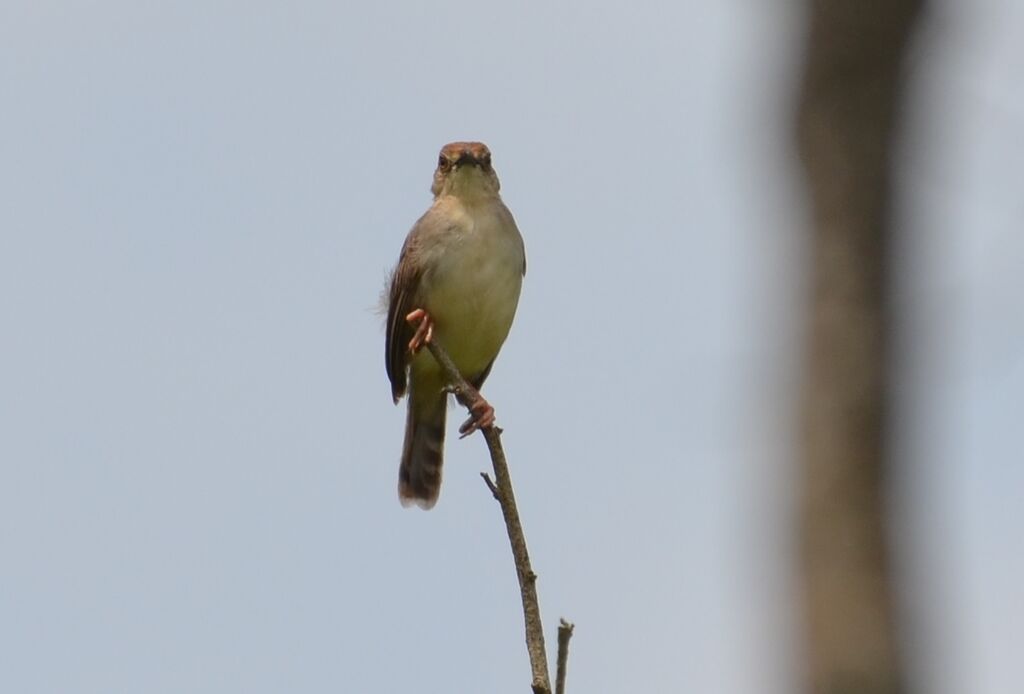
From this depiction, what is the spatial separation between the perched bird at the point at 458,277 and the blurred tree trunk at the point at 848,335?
538cm

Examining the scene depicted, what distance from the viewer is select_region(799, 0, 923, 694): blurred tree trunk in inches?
104

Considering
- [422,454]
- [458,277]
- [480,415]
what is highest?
[458,277]

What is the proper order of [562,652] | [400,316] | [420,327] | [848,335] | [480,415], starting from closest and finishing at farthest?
[848,335], [562,652], [480,415], [420,327], [400,316]

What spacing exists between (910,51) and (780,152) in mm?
264

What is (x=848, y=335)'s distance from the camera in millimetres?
2740

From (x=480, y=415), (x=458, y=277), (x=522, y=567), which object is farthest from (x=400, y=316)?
(x=522, y=567)

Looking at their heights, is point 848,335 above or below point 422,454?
below

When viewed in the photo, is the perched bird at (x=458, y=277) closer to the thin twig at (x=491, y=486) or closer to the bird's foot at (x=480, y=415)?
the bird's foot at (x=480, y=415)

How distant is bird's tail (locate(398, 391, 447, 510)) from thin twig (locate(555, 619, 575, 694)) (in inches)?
223

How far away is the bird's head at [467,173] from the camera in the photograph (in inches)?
353

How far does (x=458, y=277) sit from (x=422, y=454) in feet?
5.02

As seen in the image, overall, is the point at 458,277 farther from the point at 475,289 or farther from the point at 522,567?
the point at 522,567

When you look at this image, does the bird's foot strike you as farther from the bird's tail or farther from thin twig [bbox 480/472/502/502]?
the bird's tail

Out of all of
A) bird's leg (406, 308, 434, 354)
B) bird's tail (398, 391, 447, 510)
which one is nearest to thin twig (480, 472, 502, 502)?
bird's leg (406, 308, 434, 354)
